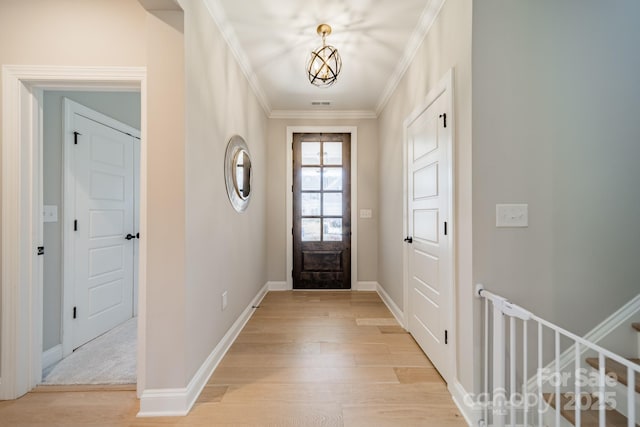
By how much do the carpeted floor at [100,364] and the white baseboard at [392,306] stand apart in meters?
2.31

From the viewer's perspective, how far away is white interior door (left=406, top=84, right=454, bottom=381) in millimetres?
1859

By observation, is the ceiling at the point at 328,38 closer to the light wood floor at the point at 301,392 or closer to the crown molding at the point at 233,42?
the crown molding at the point at 233,42

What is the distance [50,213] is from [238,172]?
1411 mm

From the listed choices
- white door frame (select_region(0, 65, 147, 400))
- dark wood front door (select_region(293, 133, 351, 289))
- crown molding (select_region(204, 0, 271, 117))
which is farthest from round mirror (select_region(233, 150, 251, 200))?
dark wood front door (select_region(293, 133, 351, 289))

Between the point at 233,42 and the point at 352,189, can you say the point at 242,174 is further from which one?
the point at 352,189

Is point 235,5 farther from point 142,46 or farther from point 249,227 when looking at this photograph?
point 249,227

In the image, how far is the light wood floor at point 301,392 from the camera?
1590 mm

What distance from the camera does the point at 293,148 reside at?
422cm

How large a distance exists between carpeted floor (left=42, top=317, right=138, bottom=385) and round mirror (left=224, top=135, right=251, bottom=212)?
1.43 metres

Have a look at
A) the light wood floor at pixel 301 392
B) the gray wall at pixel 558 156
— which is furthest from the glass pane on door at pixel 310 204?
the gray wall at pixel 558 156

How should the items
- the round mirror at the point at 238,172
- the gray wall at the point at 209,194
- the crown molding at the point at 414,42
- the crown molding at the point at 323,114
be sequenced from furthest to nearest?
1. the crown molding at the point at 323,114
2. the round mirror at the point at 238,172
3. the crown molding at the point at 414,42
4. the gray wall at the point at 209,194

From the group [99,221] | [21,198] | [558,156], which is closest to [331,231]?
[99,221]

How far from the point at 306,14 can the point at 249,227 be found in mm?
2046

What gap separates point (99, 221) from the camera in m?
2.54
